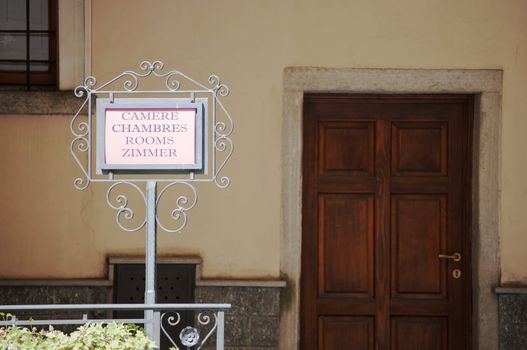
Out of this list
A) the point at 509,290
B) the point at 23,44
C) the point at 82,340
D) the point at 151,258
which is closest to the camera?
the point at 82,340

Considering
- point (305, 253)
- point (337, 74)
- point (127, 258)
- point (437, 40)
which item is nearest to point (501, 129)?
point (437, 40)

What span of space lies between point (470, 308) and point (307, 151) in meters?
1.77

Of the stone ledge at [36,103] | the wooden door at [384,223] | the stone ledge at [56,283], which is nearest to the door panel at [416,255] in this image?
the wooden door at [384,223]

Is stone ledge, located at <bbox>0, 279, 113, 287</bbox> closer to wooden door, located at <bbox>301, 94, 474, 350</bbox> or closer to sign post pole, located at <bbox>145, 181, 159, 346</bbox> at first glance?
wooden door, located at <bbox>301, 94, 474, 350</bbox>

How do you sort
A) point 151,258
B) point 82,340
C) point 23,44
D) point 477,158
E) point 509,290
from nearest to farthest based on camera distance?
point 82,340 < point 151,258 < point 509,290 < point 477,158 < point 23,44

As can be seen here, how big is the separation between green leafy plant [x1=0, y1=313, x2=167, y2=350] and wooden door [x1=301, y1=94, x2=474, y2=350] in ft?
9.38

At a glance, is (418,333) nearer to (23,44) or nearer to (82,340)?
(82,340)

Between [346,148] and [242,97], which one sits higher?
[242,97]

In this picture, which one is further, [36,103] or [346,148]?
[346,148]

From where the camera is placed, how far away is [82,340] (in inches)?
175

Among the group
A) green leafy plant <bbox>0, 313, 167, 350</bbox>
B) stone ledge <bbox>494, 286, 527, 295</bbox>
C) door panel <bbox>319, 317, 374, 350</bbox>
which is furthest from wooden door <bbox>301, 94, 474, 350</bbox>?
green leafy plant <bbox>0, 313, 167, 350</bbox>

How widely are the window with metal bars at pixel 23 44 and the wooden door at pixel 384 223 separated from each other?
6.90ft

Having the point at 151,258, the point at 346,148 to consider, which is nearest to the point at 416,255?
the point at 346,148

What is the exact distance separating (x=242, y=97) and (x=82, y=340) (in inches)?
117
